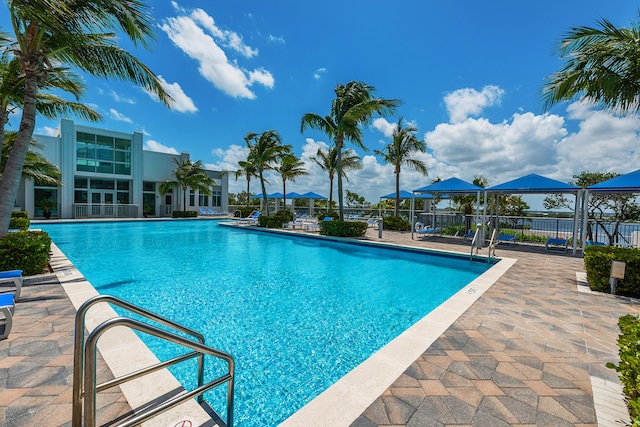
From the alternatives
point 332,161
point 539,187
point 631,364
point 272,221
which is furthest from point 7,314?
point 332,161

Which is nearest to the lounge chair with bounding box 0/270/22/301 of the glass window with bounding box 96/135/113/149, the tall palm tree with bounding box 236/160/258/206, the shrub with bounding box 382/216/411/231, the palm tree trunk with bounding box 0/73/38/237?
the palm tree trunk with bounding box 0/73/38/237

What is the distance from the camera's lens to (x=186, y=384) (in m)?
2.95

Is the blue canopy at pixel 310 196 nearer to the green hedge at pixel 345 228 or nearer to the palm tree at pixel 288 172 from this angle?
the palm tree at pixel 288 172

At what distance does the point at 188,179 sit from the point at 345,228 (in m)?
17.0

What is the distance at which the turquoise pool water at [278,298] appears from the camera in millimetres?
3141

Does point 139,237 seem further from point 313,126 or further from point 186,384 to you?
point 186,384

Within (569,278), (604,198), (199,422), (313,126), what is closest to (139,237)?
(313,126)

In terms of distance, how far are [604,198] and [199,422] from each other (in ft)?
65.3

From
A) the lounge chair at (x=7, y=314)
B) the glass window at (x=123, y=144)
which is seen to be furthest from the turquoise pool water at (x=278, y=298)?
the glass window at (x=123, y=144)

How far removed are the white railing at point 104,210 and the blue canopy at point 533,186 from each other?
84.6 feet

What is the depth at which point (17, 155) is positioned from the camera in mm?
5641

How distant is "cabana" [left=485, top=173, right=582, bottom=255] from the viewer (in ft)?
33.3

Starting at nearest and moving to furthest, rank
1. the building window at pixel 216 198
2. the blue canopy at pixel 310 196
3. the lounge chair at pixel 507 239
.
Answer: the lounge chair at pixel 507 239 → the blue canopy at pixel 310 196 → the building window at pixel 216 198

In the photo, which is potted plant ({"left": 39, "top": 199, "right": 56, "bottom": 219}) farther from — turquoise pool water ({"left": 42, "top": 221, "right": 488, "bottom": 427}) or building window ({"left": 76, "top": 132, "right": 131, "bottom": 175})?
turquoise pool water ({"left": 42, "top": 221, "right": 488, "bottom": 427})
